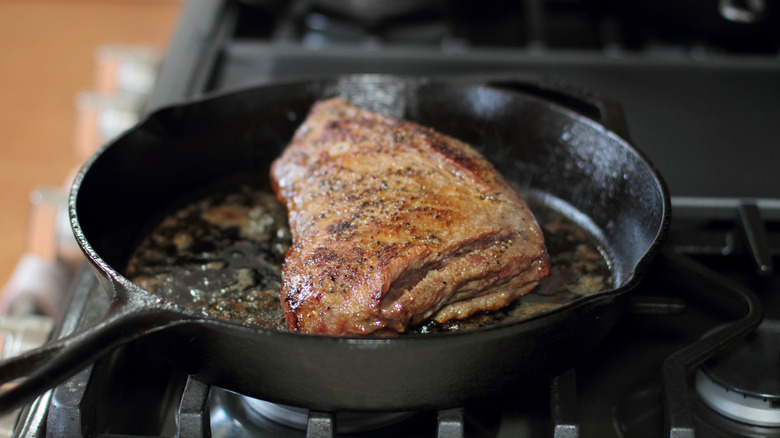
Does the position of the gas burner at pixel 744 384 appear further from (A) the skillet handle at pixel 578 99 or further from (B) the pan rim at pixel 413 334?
(A) the skillet handle at pixel 578 99

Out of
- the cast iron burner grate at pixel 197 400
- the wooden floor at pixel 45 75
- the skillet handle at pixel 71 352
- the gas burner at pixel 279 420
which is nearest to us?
the skillet handle at pixel 71 352

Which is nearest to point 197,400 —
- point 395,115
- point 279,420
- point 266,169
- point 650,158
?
point 279,420

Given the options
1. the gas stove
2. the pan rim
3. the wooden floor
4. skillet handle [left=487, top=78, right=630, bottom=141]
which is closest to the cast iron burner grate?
the gas stove

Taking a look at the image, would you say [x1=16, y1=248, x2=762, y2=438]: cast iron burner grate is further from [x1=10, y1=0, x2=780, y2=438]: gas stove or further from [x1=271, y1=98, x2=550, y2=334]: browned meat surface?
[x1=271, y1=98, x2=550, y2=334]: browned meat surface

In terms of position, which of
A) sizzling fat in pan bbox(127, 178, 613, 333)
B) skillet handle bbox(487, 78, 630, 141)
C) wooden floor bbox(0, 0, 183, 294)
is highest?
skillet handle bbox(487, 78, 630, 141)

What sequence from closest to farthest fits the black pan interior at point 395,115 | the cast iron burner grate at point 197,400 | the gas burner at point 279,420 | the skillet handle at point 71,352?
1. the skillet handle at point 71,352
2. the cast iron burner grate at point 197,400
3. the gas burner at point 279,420
4. the black pan interior at point 395,115

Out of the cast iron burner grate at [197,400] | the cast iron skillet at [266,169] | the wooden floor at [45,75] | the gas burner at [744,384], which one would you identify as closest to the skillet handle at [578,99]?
the cast iron skillet at [266,169]

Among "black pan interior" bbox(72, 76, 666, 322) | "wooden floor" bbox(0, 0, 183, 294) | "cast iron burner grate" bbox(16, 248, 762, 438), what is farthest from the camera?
"wooden floor" bbox(0, 0, 183, 294)
